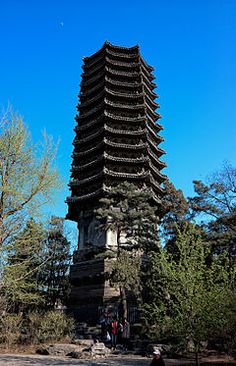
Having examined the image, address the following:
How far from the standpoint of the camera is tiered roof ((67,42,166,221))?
2467cm

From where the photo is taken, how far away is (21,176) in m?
7.91

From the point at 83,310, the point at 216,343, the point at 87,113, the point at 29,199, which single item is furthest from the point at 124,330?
the point at 87,113

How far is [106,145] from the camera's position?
2494 cm

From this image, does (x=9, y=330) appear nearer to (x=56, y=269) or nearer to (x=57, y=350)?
(x=57, y=350)

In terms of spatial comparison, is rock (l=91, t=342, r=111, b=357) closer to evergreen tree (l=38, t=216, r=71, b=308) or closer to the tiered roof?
evergreen tree (l=38, t=216, r=71, b=308)

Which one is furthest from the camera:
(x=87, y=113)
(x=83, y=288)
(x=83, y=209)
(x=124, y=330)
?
(x=87, y=113)

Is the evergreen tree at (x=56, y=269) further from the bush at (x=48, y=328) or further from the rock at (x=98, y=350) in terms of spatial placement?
the rock at (x=98, y=350)

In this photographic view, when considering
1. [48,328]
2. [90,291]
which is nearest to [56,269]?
[90,291]

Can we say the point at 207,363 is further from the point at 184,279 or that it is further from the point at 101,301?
the point at 101,301

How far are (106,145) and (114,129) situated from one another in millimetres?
1968

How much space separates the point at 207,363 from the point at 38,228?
17.9ft

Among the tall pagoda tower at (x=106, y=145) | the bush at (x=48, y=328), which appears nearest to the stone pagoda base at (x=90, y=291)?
the tall pagoda tower at (x=106, y=145)

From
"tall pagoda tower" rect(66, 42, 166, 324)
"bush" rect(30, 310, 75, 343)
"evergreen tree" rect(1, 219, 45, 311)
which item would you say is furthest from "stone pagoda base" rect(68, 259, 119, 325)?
"evergreen tree" rect(1, 219, 45, 311)

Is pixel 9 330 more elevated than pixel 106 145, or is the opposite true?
pixel 106 145
